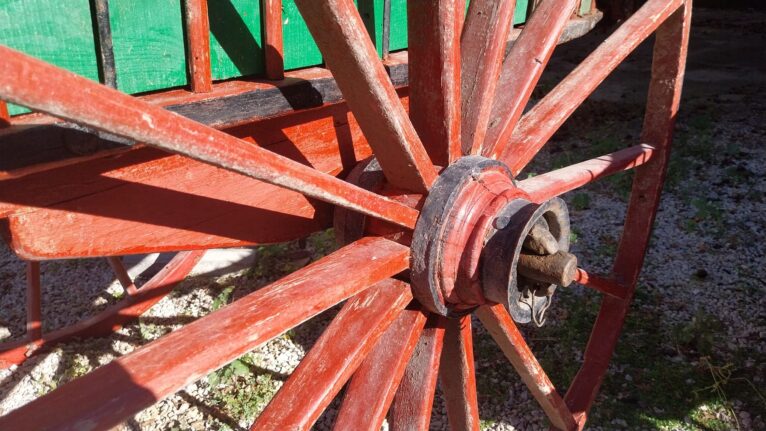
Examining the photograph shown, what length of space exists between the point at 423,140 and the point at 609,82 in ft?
18.4

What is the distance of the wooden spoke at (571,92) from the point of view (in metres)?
1.76

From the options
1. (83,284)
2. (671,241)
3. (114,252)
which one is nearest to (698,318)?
(671,241)

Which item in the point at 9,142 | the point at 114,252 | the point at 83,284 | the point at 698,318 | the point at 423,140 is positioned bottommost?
the point at 83,284

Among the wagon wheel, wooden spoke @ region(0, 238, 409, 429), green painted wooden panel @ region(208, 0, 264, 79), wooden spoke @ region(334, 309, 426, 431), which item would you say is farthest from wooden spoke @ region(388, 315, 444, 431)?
green painted wooden panel @ region(208, 0, 264, 79)

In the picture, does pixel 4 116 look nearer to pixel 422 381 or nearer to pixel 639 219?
pixel 422 381

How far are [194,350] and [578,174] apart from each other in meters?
1.29

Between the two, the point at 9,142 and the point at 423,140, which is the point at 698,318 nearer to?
the point at 423,140

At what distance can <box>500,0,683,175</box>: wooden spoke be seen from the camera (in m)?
1.76

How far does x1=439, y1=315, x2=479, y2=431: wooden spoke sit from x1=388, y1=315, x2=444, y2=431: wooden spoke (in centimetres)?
12

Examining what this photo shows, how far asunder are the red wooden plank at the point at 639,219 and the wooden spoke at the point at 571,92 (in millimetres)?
313

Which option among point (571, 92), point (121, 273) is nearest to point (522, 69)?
point (571, 92)

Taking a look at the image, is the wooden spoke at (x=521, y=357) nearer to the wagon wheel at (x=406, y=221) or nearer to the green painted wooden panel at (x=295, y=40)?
the wagon wheel at (x=406, y=221)

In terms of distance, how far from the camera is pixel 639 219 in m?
2.31

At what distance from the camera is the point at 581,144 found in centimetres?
516
